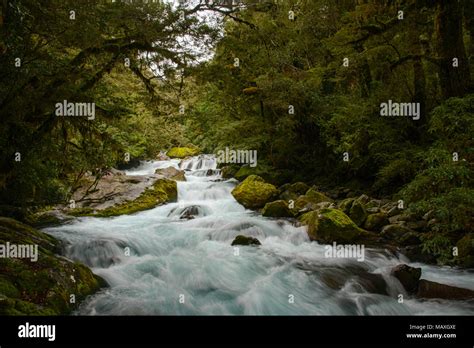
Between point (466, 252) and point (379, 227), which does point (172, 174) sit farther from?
point (466, 252)

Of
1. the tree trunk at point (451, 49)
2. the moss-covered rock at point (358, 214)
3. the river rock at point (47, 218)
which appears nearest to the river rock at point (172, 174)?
the river rock at point (47, 218)

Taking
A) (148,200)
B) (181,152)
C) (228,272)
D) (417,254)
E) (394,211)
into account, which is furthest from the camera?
(181,152)

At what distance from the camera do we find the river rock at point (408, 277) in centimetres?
694

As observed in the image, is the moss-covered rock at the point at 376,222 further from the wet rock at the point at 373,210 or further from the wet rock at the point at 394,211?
the wet rock at the point at 373,210

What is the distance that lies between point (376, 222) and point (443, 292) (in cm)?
360

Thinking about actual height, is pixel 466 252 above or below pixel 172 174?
below

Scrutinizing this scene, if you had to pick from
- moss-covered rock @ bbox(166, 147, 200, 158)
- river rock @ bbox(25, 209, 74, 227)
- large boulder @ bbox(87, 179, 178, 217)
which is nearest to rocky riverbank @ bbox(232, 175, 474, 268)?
large boulder @ bbox(87, 179, 178, 217)

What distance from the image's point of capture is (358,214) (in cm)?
1037

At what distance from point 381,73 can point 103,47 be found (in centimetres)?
1098

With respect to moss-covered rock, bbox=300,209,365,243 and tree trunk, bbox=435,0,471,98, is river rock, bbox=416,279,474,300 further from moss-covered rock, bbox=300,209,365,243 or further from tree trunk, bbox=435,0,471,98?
tree trunk, bbox=435,0,471,98

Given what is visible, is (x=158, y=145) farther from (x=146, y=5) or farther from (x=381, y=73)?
(x=146, y=5)

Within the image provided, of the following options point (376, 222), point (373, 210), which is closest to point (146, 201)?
point (373, 210)

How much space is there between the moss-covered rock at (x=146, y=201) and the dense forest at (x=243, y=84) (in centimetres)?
174

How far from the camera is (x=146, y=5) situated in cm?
700
